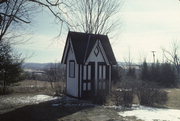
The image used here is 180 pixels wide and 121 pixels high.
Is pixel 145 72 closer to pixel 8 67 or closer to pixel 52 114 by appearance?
pixel 8 67

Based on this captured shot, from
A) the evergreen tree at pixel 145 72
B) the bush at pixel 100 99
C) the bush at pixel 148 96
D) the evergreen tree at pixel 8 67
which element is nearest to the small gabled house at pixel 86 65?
the bush at pixel 100 99

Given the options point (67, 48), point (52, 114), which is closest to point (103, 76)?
point (67, 48)

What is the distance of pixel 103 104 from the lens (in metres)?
13.6

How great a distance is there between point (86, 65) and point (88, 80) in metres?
1.09

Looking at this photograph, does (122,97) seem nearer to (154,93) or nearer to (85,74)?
(154,93)

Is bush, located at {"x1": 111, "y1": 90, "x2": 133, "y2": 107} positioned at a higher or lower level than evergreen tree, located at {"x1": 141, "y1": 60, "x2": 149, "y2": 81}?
lower

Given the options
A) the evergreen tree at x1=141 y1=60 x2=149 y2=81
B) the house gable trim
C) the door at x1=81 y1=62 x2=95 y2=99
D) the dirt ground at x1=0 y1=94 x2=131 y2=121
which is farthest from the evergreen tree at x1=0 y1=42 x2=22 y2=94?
the evergreen tree at x1=141 y1=60 x2=149 y2=81

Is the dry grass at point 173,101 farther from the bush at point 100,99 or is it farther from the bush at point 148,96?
the bush at point 100,99

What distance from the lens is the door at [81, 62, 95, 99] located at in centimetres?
1631

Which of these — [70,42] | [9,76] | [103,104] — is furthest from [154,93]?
[9,76]

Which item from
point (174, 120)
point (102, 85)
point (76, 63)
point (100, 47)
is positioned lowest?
point (174, 120)

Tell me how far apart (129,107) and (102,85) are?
15.0 feet

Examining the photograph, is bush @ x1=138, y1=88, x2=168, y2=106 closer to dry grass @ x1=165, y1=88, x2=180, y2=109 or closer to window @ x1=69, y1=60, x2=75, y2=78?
dry grass @ x1=165, y1=88, x2=180, y2=109

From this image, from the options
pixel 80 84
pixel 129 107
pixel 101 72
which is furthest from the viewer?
pixel 101 72
